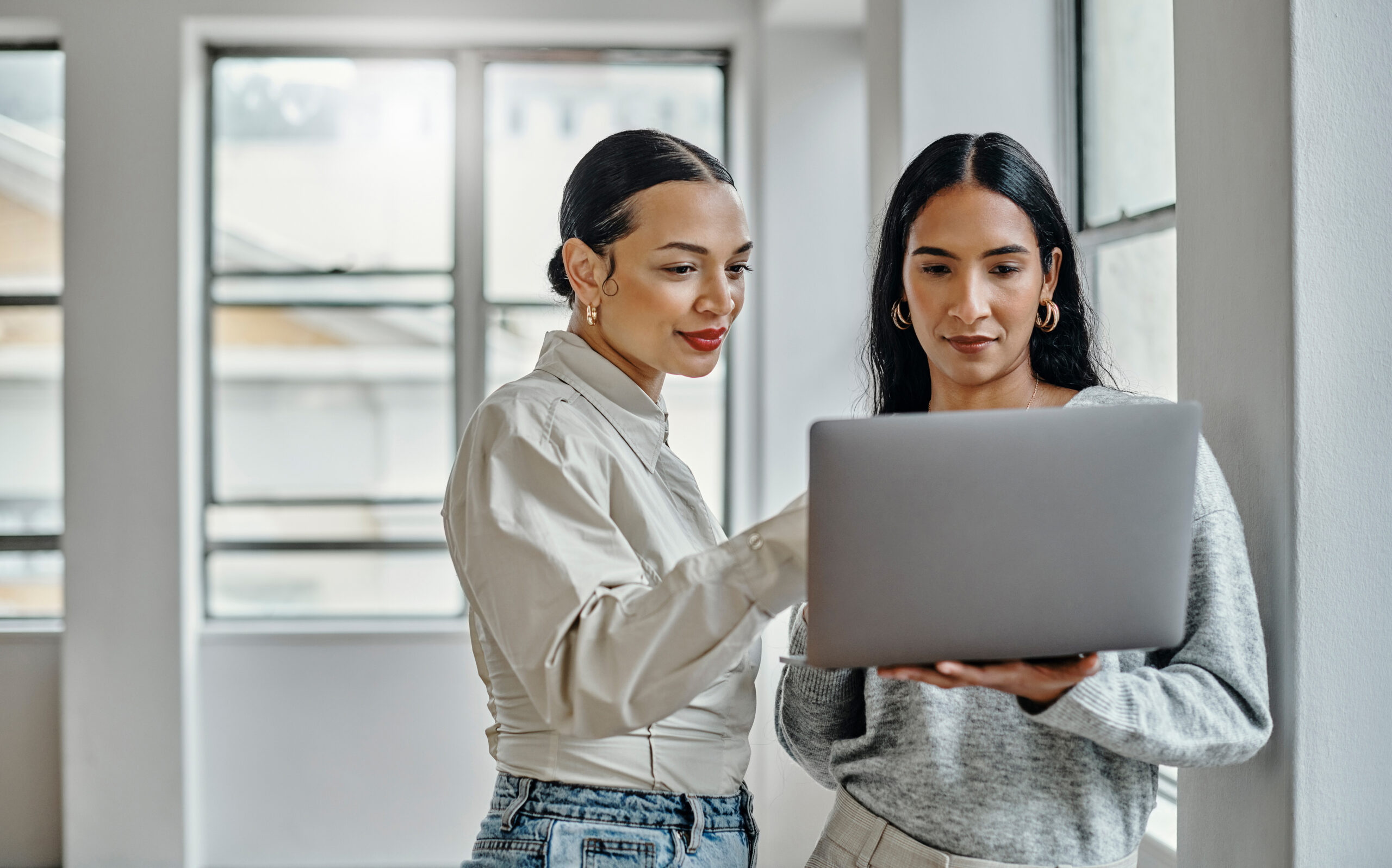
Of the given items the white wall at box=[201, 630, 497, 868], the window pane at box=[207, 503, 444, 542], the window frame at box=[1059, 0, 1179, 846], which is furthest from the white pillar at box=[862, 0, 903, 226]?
the white wall at box=[201, 630, 497, 868]

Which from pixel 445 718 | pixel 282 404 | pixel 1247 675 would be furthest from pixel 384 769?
pixel 1247 675

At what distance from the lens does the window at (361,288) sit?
360 cm

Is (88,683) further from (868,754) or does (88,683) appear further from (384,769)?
(868,754)

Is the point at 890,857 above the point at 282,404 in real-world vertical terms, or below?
below

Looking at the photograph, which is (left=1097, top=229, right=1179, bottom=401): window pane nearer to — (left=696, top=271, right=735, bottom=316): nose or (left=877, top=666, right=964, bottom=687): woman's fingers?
(left=696, top=271, right=735, bottom=316): nose

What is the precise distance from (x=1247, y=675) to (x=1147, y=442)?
0.32 metres

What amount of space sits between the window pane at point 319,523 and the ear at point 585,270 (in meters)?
2.51

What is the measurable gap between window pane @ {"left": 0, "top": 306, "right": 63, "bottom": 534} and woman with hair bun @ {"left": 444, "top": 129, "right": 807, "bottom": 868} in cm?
299

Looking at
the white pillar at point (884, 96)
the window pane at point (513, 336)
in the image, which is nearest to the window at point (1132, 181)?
the white pillar at point (884, 96)

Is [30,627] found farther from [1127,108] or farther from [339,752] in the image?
[1127,108]

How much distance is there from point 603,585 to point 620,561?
34mm

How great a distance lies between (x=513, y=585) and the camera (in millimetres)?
988

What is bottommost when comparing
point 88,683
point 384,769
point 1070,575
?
point 384,769

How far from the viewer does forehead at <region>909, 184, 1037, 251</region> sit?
46.2 inches
